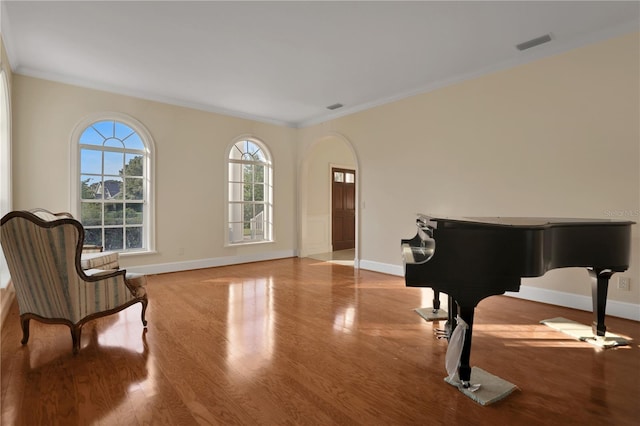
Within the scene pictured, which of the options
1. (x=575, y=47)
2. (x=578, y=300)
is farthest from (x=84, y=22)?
(x=578, y=300)

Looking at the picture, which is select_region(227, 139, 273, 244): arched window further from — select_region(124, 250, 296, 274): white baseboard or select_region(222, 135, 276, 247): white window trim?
select_region(124, 250, 296, 274): white baseboard

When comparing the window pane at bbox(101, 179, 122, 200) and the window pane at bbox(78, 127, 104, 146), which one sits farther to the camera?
the window pane at bbox(101, 179, 122, 200)

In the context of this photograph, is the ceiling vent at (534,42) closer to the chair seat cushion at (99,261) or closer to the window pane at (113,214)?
the chair seat cushion at (99,261)

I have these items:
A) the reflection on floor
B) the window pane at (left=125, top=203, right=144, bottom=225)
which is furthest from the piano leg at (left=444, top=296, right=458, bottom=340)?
the window pane at (left=125, top=203, right=144, bottom=225)

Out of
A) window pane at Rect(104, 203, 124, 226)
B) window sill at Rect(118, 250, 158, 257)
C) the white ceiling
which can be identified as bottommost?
window sill at Rect(118, 250, 158, 257)

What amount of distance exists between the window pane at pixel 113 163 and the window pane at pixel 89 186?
0.60ft

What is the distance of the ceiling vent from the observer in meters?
3.52

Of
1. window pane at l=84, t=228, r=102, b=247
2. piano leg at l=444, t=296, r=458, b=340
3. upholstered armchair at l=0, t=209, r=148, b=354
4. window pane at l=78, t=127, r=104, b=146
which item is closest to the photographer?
upholstered armchair at l=0, t=209, r=148, b=354

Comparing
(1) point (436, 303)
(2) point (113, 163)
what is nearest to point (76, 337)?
(1) point (436, 303)

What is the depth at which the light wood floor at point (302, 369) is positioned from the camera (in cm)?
181

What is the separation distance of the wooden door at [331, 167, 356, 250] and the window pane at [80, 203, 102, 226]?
4.85 metres

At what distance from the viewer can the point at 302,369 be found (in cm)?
229

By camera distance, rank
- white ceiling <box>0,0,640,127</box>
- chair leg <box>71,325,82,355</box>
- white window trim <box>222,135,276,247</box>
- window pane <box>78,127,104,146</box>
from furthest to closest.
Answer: white window trim <box>222,135,276,247</box> < window pane <box>78,127,104,146</box> < white ceiling <box>0,0,640,127</box> < chair leg <box>71,325,82,355</box>

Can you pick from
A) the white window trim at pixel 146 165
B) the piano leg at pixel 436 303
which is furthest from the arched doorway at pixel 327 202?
the piano leg at pixel 436 303
